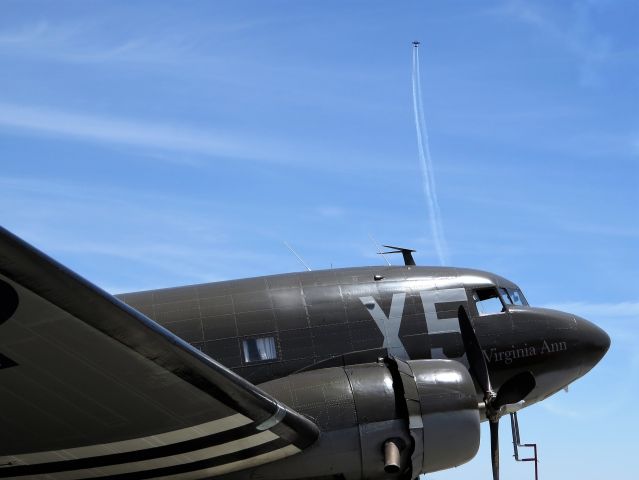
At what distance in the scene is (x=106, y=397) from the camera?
11.9 meters

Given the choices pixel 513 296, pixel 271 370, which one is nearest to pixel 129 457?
pixel 271 370

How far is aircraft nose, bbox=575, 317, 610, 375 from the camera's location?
19.2 m

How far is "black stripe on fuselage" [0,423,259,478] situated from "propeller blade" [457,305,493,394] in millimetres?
5287

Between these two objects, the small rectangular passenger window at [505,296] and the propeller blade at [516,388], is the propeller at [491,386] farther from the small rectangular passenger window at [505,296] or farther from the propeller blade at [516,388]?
the small rectangular passenger window at [505,296]

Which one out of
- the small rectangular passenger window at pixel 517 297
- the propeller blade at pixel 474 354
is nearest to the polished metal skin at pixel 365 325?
the propeller blade at pixel 474 354

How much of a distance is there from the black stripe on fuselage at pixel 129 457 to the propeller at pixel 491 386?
5.14m

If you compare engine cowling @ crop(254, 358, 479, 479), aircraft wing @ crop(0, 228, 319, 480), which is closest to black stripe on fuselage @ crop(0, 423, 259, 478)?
aircraft wing @ crop(0, 228, 319, 480)

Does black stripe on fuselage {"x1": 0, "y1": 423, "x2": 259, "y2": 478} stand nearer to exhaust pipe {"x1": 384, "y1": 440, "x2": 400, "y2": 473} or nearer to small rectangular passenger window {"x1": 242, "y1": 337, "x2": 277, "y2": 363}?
exhaust pipe {"x1": 384, "y1": 440, "x2": 400, "y2": 473}

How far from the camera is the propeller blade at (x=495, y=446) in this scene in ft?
55.7

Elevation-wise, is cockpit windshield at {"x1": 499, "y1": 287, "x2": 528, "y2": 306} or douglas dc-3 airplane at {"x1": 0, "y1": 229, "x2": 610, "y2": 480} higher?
cockpit windshield at {"x1": 499, "y1": 287, "x2": 528, "y2": 306}

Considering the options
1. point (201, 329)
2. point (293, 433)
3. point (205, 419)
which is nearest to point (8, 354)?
point (205, 419)

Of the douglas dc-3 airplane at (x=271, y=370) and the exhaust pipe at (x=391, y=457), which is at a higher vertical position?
the douglas dc-3 airplane at (x=271, y=370)

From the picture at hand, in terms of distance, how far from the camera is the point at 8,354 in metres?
10.7

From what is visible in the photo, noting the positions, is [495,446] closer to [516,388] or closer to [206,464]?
[516,388]
